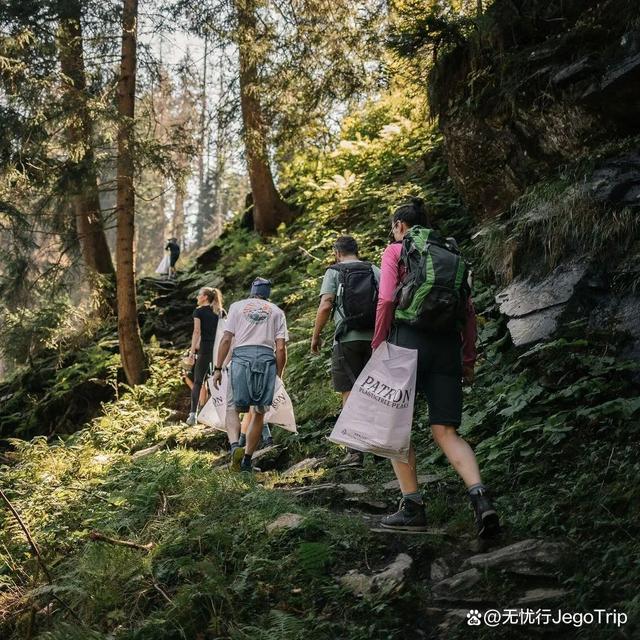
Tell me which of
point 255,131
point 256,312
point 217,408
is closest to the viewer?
point 256,312

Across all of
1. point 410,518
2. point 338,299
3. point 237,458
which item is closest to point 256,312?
point 338,299

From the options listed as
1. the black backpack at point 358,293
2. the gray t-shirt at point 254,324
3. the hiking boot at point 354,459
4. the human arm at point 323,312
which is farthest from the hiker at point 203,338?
the black backpack at point 358,293

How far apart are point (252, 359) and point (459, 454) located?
11.4 feet

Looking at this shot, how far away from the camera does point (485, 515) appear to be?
4.23 meters

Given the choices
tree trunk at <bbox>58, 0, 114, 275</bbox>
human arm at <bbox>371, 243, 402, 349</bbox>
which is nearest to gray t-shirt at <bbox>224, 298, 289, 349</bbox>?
human arm at <bbox>371, 243, 402, 349</bbox>

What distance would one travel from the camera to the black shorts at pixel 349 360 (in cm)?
689

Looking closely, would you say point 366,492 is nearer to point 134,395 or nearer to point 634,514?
point 634,514

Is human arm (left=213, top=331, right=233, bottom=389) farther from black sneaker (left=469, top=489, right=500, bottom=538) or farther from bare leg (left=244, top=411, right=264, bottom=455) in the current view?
black sneaker (left=469, top=489, right=500, bottom=538)

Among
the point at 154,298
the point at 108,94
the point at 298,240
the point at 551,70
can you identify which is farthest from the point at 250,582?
the point at 154,298

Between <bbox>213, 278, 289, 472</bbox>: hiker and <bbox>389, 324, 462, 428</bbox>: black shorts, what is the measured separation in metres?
3.06

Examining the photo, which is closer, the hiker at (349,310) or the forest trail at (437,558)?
the forest trail at (437,558)

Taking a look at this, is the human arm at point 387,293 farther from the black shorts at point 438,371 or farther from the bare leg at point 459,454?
the bare leg at point 459,454

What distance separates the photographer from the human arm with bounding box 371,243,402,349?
4.70m

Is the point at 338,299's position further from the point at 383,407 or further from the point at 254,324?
the point at 383,407
